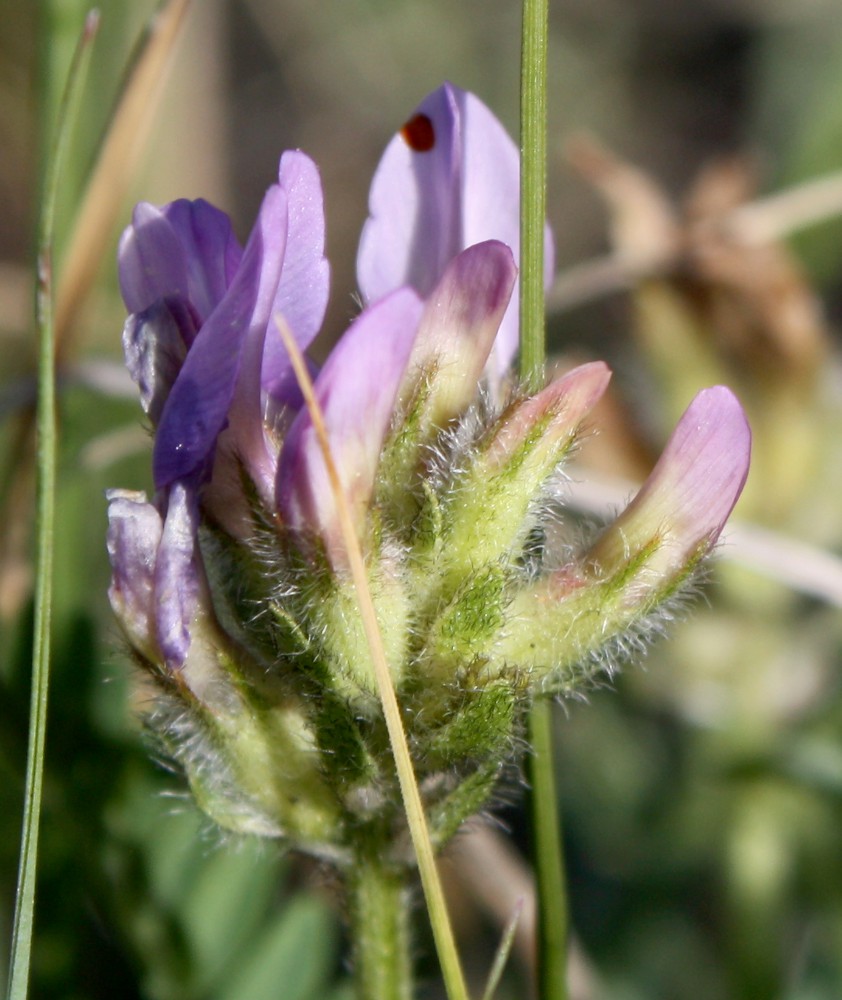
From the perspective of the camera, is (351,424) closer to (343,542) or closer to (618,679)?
(343,542)

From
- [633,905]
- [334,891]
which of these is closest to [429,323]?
[334,891]

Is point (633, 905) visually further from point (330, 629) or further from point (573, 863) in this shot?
point (330, 629)

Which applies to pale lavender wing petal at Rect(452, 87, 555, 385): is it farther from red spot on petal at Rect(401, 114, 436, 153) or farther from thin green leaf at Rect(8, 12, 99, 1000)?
thin green leaf at Rect(8, 12, 99, 1000)

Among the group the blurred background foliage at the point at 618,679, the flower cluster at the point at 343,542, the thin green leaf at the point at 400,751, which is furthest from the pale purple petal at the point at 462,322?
the blurred background foliage at the point at 618,679

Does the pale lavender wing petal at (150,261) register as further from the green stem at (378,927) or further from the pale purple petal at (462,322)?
the green stem at (378,927)

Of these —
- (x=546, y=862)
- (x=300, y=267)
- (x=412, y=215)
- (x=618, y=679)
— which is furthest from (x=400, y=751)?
(x=618, y=679)

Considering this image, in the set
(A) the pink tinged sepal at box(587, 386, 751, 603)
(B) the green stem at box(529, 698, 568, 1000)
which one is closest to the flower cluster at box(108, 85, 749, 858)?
(A) the pink tinged sepal at box(587, 386, 751, 603)
